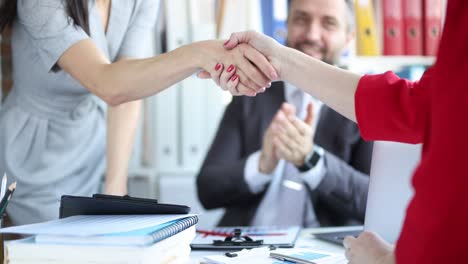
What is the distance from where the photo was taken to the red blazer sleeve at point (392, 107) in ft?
2.97

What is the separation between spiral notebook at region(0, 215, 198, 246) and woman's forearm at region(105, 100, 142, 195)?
642mm

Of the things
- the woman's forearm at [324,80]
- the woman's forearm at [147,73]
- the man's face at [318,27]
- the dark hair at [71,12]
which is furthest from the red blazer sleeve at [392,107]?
the man's face at [318,27]

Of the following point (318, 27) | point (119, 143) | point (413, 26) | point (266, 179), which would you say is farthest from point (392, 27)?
point (119, 143)

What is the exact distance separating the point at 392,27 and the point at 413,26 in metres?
0.10

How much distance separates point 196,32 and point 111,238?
Answer: 213 centimetres

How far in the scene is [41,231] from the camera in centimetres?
82

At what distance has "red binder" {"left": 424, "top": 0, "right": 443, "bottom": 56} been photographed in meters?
2.83

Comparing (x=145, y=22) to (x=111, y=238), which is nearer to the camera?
(x=111, y=238)

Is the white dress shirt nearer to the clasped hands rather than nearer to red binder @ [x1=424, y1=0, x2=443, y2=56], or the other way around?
the clasped hands

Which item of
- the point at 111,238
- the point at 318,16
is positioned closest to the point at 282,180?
the point at 318,16

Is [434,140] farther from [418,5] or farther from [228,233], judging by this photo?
[418,5]

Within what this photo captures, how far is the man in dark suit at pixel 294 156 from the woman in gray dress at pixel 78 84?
61cm

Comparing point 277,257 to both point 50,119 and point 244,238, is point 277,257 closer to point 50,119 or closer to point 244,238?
point 244,238

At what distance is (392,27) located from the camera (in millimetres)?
2875
